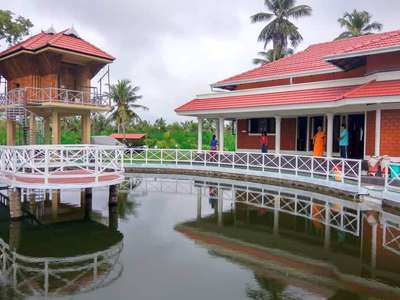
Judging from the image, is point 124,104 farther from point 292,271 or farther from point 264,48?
point 292,271

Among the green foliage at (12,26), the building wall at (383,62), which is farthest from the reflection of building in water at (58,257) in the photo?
the green foliage at (12,26)

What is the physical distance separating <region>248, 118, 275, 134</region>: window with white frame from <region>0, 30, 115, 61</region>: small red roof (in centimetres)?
828

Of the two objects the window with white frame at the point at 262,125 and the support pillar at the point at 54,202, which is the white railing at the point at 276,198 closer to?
the support pillar at the point at 54,202

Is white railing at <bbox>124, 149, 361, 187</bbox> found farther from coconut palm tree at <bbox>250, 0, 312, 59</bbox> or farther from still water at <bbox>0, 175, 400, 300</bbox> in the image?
coconut palm tree at <bbox>250, 0, 312, 59</bbox>

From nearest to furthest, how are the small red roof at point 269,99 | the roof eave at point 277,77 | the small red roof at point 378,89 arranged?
the small red roof at point 378,89 < the small red roof at point 269,99 < the roof eave at point 277,77

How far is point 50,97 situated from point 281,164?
1100 centimetres

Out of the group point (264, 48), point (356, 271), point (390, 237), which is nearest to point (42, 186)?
point (356, 271)

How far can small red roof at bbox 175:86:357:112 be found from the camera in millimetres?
15452

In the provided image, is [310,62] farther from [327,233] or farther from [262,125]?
[327,233]

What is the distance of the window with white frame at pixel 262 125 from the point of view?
1989 cm

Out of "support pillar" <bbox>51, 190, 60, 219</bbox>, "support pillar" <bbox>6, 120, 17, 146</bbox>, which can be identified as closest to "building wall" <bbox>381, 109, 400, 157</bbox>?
"support pillar" <bbox>51, 190, 60, 219</bbox>

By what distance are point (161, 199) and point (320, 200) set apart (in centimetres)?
533

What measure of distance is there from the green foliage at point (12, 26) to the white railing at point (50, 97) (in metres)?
7.81

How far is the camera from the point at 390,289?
18.1ft
